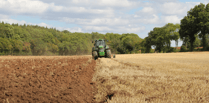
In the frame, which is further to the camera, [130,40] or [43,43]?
[130,40]

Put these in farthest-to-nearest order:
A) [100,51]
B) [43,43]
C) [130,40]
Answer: [130,40] → [43,43] → [100,51]

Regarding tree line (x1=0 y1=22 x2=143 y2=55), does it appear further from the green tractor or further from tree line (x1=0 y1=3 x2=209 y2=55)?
the green tractor

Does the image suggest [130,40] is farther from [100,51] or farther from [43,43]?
[100,51]

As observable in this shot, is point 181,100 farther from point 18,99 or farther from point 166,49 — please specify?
point 166,49

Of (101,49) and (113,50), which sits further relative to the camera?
(113,50)

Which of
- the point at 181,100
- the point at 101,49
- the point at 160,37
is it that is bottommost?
the point at 181,100

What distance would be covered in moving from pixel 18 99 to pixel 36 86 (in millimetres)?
1331

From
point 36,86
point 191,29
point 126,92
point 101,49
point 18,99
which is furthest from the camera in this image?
point 191,29

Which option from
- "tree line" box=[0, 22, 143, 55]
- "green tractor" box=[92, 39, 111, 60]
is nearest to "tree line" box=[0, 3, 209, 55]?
"tree line" box=[0, 22, 143, 55]

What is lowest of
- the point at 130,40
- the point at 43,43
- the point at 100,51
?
the point at 100,51

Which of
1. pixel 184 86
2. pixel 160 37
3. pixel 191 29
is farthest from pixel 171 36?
pixel 184 86

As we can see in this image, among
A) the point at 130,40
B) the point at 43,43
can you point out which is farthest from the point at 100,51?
the point at 130,40

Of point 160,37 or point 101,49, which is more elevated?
point 160,37

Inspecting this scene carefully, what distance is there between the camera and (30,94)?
5.22 metres
